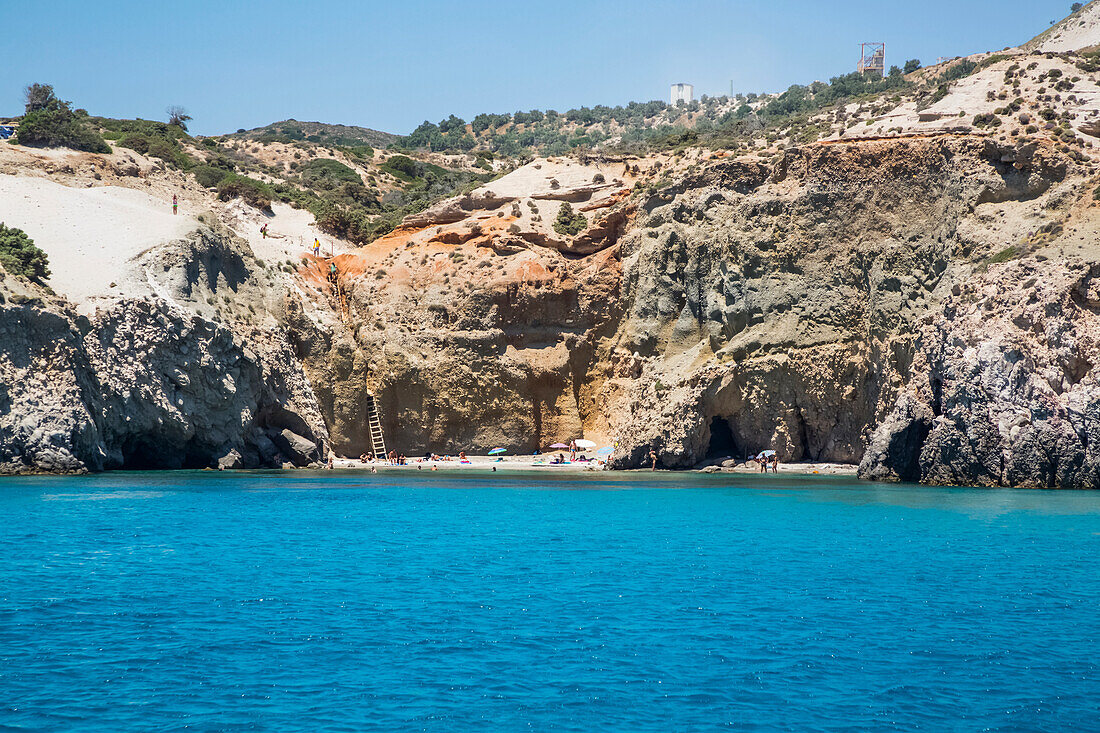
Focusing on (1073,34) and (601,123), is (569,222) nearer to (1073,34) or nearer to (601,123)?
(1073,34)

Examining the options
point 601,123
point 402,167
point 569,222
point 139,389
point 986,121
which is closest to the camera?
point 139,389

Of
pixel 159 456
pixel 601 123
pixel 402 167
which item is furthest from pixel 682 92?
pixel 159 456

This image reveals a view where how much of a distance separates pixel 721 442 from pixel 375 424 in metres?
17.9

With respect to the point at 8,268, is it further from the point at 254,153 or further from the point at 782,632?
the point at 254,153

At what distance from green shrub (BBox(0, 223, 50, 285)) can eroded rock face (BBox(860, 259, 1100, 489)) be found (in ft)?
120

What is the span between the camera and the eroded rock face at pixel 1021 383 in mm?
35219

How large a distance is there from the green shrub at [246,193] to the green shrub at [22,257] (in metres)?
20.3

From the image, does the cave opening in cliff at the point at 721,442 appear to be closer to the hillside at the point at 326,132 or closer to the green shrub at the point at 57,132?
the green shrub at the point at 57,132

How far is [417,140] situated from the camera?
11950 centimetres

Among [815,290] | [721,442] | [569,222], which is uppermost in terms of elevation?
[569,222]

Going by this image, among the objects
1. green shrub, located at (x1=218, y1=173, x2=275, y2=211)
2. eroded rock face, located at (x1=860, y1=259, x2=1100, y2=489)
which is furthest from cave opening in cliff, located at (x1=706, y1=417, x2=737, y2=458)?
green shrub, located at (x1=218, y1=173, x2=275, y2=211)

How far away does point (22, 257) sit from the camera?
40.9 metres

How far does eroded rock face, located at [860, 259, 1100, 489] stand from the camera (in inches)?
1387

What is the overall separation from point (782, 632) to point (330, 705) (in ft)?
24.1
